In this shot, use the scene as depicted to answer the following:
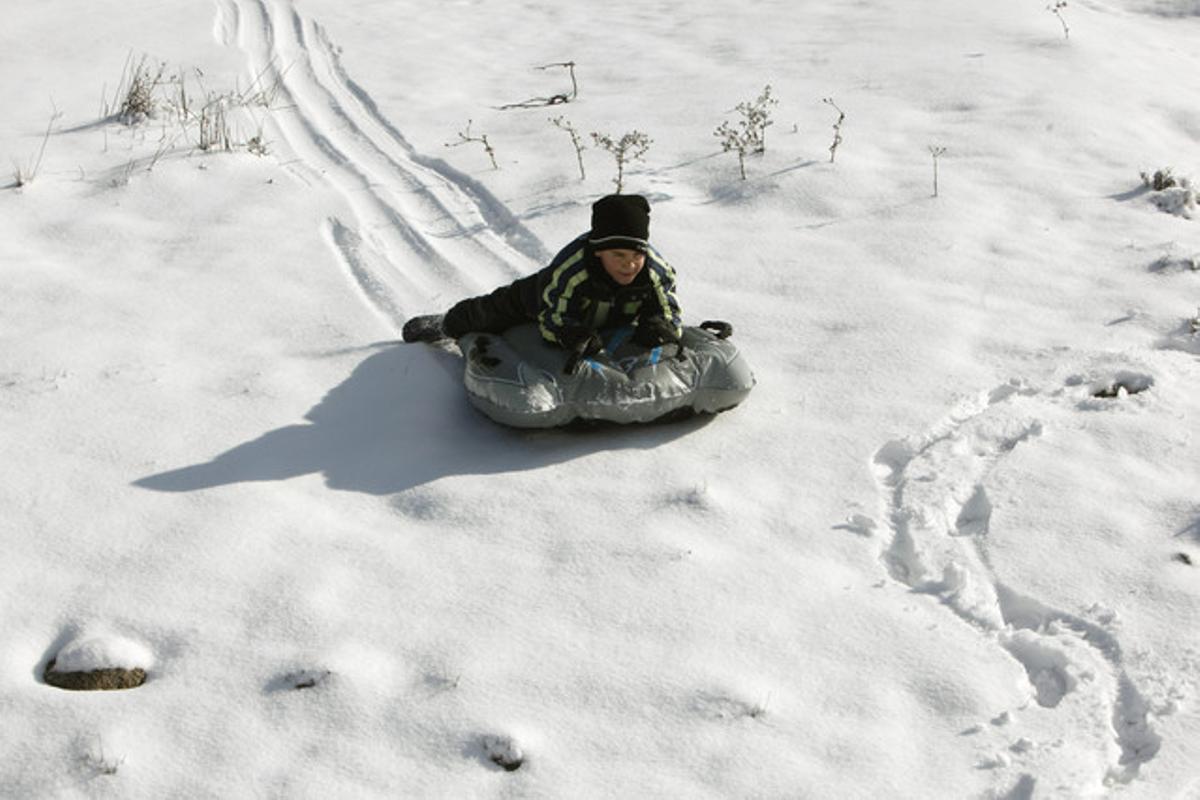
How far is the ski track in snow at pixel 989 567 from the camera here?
12.6 feet

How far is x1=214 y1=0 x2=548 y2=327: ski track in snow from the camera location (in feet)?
21.6

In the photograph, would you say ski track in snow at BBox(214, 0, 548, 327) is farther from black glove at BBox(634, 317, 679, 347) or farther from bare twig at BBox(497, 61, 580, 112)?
black glove at BBox(634, 317, 679, 347)

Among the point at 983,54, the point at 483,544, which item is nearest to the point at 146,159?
the point at 483,544

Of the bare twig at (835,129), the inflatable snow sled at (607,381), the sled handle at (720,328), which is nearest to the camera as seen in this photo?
the inflatable snow sled at (607,381)

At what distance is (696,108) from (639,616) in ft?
17.4

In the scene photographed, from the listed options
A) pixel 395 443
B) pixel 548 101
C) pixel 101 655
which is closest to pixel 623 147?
pixel 548 101

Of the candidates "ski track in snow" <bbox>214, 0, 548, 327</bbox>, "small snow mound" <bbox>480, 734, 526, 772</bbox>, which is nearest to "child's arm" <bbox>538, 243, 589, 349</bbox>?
"ski track in snow" <bbox>214, 0, 548, 327</bbox>

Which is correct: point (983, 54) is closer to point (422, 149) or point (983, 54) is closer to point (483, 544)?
point (422, 149)

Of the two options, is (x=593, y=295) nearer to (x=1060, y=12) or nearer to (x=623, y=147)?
(x=623, y=147)

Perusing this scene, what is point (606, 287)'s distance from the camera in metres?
5.18

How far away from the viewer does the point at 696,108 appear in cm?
881

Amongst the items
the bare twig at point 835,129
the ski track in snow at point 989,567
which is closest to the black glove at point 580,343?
the ski track in snow at point 989,567

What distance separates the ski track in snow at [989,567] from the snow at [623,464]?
15mm

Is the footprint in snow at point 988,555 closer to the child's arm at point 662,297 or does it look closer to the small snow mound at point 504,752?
the child's arm at point 662,297
